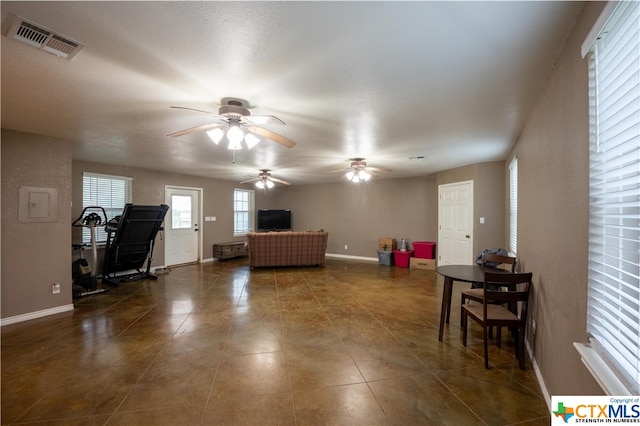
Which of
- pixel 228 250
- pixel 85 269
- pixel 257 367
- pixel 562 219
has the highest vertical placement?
pixel 562 219

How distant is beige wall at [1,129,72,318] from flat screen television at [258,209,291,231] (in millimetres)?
5400

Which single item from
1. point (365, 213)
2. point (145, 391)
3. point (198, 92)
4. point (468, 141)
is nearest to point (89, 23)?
point (198, 92)

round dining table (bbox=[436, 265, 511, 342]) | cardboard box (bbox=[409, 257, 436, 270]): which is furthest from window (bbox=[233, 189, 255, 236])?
round dining table (bbox=[436, 265, 511, 342])

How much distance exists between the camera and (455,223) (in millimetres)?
6000

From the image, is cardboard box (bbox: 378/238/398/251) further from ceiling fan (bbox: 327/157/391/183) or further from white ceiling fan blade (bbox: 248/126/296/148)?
white ceiling fan blade (bbox: 248/126/296/148)

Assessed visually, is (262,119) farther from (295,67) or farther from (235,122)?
(295,67)

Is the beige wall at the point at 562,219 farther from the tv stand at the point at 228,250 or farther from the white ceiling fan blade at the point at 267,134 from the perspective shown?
the tv stand at the point at 228,250

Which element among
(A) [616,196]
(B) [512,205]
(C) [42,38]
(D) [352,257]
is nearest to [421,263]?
(D) [352,257]

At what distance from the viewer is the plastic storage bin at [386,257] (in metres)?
7.21

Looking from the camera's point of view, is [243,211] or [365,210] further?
[243,211]

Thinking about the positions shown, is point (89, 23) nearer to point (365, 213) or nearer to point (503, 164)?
point (503, 164)

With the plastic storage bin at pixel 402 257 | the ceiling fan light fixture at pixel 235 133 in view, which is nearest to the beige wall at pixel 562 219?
the ceiling fan light fixture at pixel 235 133

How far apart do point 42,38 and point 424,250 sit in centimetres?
696

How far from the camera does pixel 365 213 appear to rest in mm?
8125
